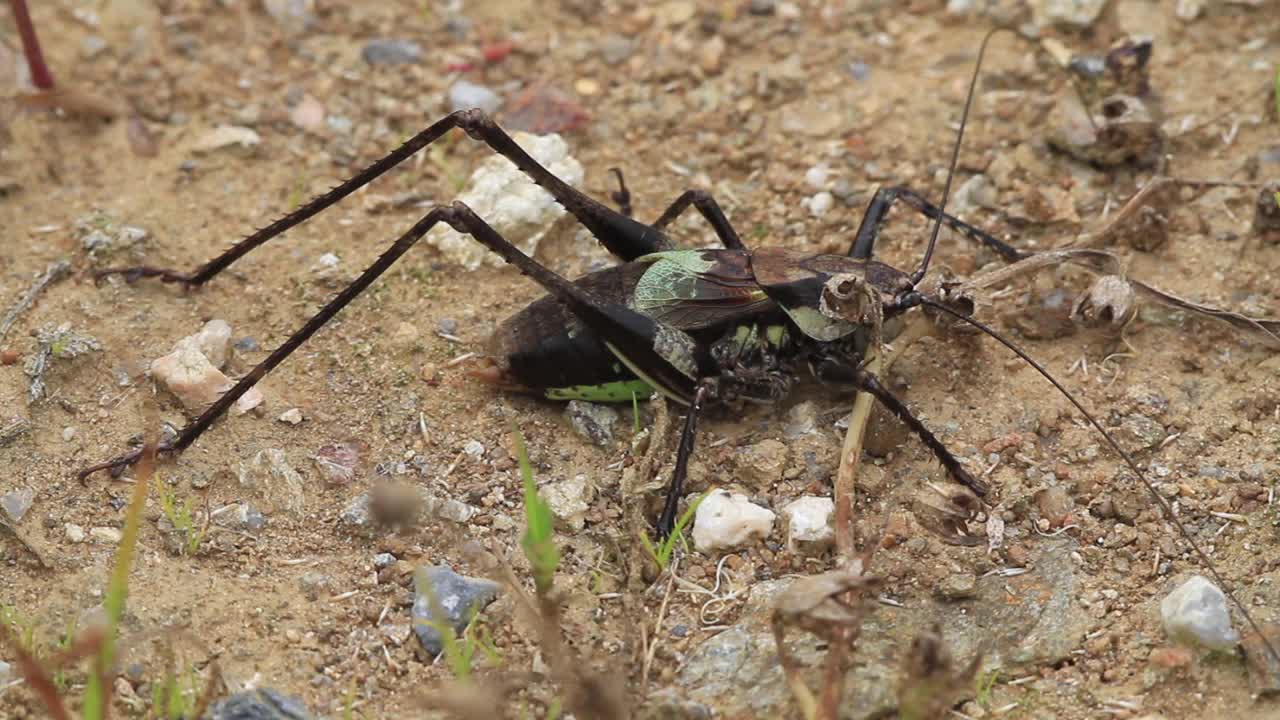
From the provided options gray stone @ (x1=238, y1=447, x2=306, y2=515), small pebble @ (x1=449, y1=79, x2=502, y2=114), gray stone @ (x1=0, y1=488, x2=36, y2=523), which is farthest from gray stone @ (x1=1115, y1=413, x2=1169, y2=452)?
gray stone @ (x1=0, y1=488, x2=36, y2=523)

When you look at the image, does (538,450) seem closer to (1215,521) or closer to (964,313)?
(964,313)

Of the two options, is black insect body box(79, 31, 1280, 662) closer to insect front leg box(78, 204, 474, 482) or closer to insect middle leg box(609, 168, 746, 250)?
insect front leg box(78, 204, 474, 482)

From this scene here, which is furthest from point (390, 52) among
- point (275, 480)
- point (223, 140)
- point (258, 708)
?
point (258, 708)

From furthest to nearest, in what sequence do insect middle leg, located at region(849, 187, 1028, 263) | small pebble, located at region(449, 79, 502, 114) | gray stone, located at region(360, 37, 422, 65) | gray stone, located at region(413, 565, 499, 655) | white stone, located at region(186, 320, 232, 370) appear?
gray stone, located at region(360, 37, 422, 65) → small pebble, located at region(449, 79, 502, 114) → insect middle leg, located at region(849, 187, 1028, 263) → white stone, located at region(186, 320, 232, 370) → gray stone, located at region(413, 565, 499, 655)

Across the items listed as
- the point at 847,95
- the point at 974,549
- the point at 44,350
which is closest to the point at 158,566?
the point at 44,350

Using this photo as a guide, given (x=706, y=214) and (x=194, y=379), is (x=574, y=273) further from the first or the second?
(x=194, y=379)

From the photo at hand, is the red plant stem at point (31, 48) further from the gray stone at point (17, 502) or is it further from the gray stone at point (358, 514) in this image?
the gray stone at point (358, 514)

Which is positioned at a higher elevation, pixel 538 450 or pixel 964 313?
pixel 964 313
